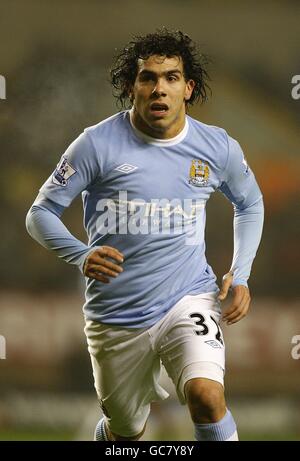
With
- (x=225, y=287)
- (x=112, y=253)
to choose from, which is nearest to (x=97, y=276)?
(x=112, y=253)

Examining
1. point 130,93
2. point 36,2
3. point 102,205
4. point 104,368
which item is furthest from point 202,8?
point 104,368

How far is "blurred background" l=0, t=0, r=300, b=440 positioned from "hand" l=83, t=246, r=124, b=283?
5.77 feet

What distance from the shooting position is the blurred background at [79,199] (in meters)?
5.54

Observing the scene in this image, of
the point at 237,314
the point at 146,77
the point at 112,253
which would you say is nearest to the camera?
the point at 112,253

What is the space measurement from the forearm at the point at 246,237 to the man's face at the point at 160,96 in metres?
0.52

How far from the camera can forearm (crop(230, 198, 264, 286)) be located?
4242mm

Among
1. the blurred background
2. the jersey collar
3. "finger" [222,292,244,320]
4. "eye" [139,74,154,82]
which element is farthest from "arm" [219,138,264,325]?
the blurred background

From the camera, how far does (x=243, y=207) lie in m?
4.42

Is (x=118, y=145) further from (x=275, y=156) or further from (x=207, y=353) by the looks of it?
(x=275, y=156)

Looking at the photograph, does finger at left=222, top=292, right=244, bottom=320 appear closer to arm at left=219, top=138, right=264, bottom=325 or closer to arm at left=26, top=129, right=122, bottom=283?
arm at left=219, top=138, right=264, bottom=325

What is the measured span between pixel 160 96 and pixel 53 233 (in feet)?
2.35

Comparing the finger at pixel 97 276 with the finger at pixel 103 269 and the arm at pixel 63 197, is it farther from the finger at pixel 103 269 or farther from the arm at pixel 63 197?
the arm at pixel 63 197

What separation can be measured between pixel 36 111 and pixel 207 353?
233 cm

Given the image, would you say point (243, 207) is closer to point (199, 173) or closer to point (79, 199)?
Answer: point (199, 173)
